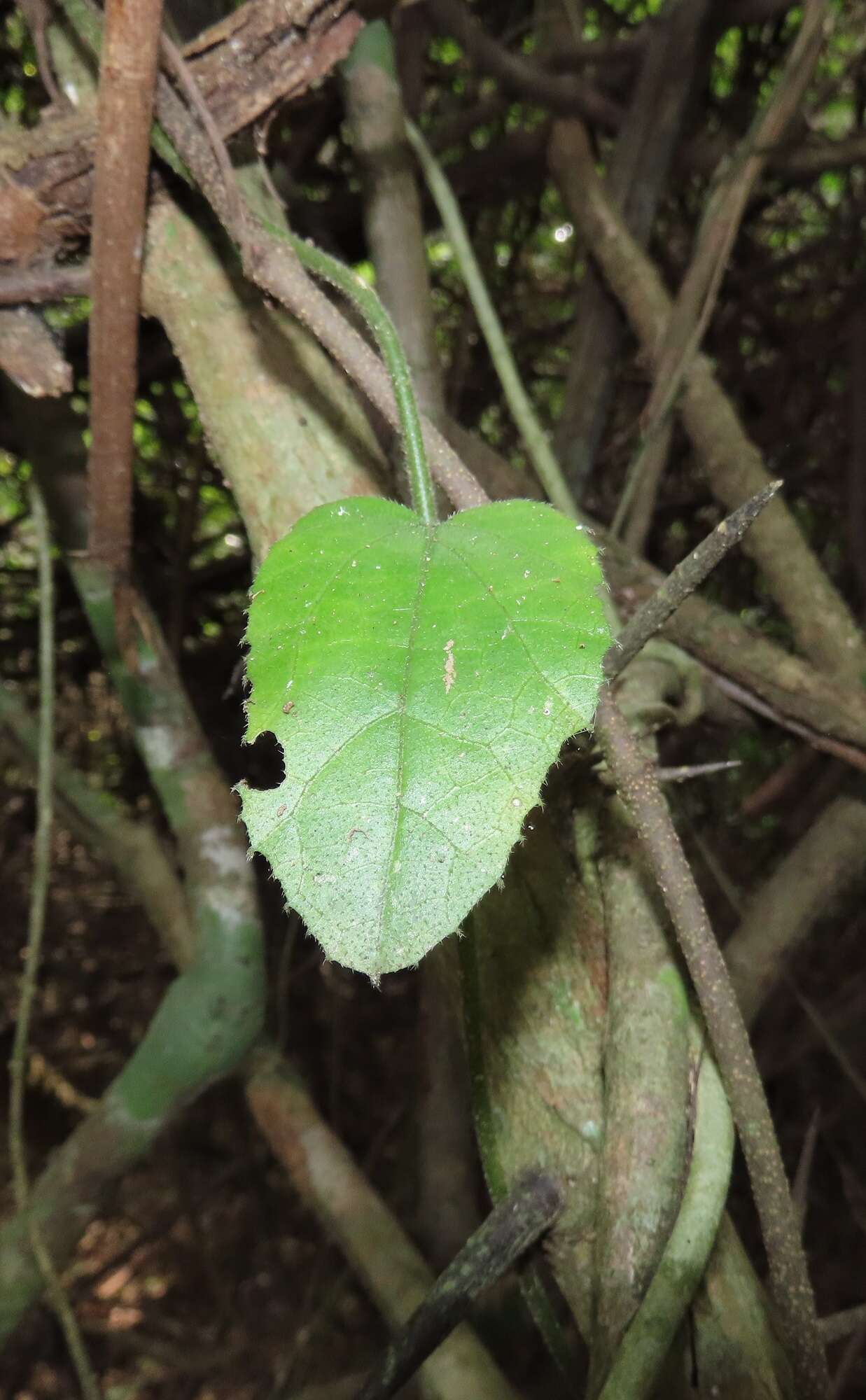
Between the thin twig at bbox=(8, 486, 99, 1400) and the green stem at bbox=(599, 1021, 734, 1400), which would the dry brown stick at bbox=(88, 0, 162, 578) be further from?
the green stem at bbox=(599, 1021, 734, 1400)

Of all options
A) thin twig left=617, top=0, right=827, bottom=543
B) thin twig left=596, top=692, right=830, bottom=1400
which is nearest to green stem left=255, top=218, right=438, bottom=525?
thin twig left=596, top=692, right=830, bottom=1400

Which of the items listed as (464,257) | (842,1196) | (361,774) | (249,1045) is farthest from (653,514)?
(361,774)

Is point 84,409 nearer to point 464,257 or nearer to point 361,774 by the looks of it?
point 464,257

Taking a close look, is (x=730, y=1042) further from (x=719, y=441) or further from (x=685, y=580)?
(x=719, y=441)

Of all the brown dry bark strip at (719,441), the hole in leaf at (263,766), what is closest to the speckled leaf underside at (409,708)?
the brown dry bark strip at (719,441)

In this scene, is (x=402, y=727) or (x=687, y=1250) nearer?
(x=402, y=727)

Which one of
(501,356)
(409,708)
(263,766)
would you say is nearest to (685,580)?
(409,708)
